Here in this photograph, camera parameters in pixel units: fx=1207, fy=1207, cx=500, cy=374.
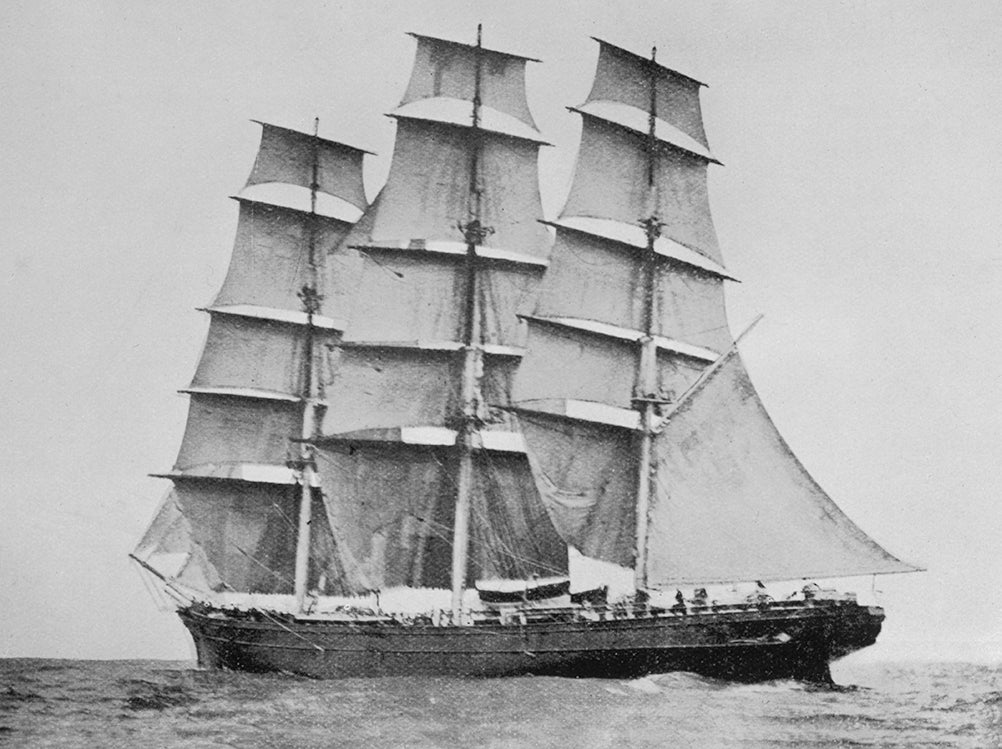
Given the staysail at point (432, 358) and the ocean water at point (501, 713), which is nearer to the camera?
the ocean water at point (501, 713)

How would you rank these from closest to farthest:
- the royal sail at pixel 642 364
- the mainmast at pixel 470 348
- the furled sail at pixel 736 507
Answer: the furled sail at pixel 736 507, the royal sail at pixel 642 364, the mainmast at pixel 470 348

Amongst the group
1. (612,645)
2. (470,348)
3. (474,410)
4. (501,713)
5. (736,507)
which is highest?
(470,348)

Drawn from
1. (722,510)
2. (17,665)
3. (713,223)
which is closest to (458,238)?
(713,223)

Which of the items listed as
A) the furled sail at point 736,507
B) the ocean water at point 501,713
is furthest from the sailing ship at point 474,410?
the ocean water at point 501,713

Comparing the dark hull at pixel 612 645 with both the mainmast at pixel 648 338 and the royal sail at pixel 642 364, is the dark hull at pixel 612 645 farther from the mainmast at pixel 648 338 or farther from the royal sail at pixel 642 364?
the mainmast at pixel 648 338

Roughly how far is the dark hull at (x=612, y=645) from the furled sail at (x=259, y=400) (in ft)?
12.5

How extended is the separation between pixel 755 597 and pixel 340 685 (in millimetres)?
7611

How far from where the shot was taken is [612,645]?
832 inches

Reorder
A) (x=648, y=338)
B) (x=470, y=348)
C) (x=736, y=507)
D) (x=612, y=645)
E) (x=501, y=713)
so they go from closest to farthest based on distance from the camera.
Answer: (x=501, y=713) → (x=612, y=645) → (x=736, y=507) → (x=648, y=338) → (x=470, y=348)

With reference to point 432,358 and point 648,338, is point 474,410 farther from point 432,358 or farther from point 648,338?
point 648,338

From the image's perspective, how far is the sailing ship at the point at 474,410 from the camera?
73.9ft

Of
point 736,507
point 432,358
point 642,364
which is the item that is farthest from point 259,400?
point 736,507

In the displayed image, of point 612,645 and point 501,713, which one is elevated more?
point 612,645

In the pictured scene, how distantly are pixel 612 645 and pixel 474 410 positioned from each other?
6.05 m
